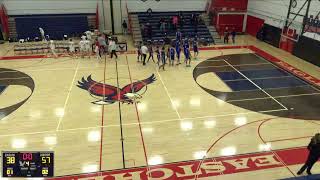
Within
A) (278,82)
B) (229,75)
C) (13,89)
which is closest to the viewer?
(13,89)

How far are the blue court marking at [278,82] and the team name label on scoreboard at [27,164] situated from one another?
11500 millimetres

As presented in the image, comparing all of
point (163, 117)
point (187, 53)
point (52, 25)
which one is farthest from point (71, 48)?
point (163, 117)

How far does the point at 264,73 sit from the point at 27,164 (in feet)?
45.9

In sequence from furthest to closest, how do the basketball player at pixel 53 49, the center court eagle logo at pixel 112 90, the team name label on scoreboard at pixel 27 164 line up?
1. the basketball player at pixel 53 49
2. the center court eagle logo at pixel 112 90
3. the team name label on scoreboard at pixel 27 164

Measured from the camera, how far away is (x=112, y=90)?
1437 cm

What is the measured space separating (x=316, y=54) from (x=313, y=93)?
17.5 feet

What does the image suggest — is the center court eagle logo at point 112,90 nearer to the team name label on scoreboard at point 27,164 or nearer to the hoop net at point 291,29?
the team name label on scoreboard at point 27,164

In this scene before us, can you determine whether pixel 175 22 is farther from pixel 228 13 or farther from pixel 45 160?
pixel 45 160

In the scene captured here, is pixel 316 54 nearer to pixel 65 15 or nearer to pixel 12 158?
pixel 12 158

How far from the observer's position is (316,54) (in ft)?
60.0

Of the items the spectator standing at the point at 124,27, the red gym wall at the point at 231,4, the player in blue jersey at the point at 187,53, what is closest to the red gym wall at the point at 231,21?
the red gym wall at the point at 231,4

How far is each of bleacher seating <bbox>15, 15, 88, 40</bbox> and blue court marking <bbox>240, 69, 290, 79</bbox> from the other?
15.0m

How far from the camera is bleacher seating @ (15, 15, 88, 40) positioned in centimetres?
2436

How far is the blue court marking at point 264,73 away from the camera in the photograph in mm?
16453
